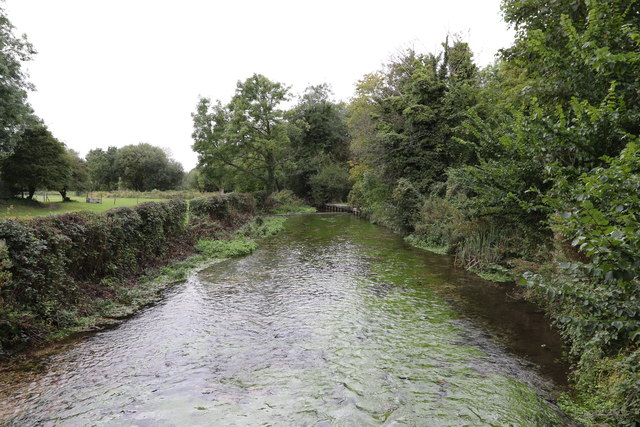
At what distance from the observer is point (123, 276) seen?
9391 mm

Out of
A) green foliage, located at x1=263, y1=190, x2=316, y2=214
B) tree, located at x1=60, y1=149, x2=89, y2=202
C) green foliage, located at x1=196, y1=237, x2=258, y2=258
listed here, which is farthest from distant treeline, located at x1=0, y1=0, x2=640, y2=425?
green foliage, located at x1=196, y1=237, x2=258, y2=258

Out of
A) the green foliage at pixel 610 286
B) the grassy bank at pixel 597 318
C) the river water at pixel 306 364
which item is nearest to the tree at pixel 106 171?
the river water at pixel 306 364

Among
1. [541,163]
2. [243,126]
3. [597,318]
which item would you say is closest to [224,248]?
[541,163]

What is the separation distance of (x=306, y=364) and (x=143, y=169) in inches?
2472

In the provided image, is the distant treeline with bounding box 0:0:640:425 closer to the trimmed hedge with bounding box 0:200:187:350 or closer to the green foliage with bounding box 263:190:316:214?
the green foliage with bounding box 263:190:316:214

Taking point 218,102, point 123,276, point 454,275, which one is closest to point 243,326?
point 123,276

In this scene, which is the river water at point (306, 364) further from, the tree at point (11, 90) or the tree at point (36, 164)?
the tree at point (36, 164)

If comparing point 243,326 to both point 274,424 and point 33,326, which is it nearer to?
point 274,424

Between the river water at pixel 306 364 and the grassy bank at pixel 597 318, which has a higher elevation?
the grassy bank at pixel 597 318

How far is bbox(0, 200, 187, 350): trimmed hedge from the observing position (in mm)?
5848

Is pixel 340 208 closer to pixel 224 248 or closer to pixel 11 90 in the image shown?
pixel 224 248

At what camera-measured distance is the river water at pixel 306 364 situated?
4234mm

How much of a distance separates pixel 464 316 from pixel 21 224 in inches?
378

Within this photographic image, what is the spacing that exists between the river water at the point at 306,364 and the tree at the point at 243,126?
928 inches
